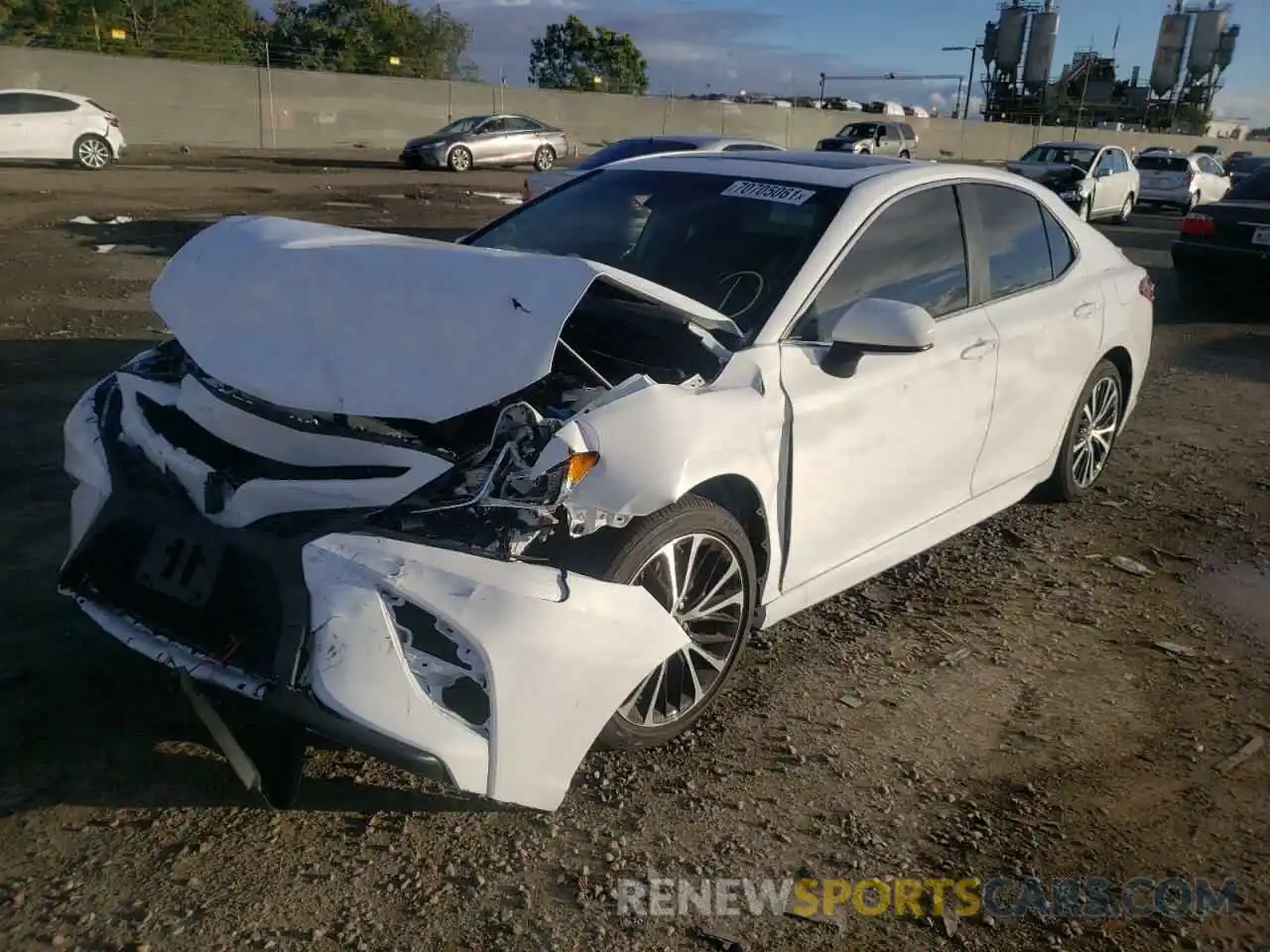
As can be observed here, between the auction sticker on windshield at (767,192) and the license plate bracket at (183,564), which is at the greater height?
the auction sticker on windshield at (767,192)

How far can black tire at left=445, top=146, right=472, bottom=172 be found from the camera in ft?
87.1

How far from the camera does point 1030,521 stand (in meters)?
5.26

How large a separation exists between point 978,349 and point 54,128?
2153 centimetres

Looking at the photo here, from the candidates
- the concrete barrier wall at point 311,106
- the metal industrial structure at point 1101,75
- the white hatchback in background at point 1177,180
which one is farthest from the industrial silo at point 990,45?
the white hatchback in background at point 1177,180

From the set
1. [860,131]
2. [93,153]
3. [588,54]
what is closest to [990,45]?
[588,54]

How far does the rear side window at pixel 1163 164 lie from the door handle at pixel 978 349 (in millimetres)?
24684

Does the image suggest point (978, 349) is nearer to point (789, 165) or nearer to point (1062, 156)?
point (789, 165)

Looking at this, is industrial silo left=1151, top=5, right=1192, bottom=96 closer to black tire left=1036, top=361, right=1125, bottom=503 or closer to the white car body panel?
the white car body panel

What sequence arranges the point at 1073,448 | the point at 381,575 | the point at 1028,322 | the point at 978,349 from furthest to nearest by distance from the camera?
the point at 1073,448 → the point at 1028,322 → the point at 978,349 → the point at 381,575

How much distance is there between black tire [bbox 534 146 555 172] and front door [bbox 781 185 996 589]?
25.6m

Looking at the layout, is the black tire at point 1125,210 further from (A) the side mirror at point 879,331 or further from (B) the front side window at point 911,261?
(A) the side mirror at point 879,331

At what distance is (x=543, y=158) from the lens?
94.2 ft

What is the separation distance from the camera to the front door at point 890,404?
345 cm

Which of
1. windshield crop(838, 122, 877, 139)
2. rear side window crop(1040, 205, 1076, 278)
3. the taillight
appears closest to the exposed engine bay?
rear side window crop(1040, 205, 1076, 278)
